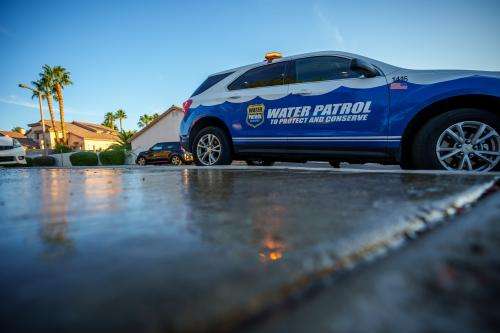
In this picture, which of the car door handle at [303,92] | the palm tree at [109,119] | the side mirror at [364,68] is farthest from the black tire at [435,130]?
the palm tree at [109,119]

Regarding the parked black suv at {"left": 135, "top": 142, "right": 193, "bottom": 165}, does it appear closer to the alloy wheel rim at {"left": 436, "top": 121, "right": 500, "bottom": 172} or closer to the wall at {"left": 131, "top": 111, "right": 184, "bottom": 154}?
the wall at {"left": 131, "top": 111, "right": 184, "bottom": 154}

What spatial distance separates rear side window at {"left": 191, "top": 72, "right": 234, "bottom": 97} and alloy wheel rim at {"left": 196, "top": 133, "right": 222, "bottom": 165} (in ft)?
2.88

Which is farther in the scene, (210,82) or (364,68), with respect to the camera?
(210,82)

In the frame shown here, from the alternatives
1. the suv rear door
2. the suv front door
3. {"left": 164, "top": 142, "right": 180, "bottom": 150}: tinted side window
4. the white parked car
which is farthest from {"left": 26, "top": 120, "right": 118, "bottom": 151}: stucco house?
the suv front door

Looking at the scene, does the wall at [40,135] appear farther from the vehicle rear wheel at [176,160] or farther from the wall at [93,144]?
the vehicle rear wheel at [176,160]

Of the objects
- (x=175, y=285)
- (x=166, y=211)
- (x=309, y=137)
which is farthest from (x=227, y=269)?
(x=309, y=137)

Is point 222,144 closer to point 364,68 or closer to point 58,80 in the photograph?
point 364,68

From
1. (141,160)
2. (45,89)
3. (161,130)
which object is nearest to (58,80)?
(45,89)

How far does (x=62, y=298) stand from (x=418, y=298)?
59 centimetres

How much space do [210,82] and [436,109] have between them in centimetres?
344

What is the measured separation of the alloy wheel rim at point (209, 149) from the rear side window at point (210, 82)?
2.88 ft

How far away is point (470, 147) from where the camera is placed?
9.92 feet

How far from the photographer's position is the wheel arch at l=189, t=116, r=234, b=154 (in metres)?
4.73

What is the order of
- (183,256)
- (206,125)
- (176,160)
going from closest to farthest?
(183,256), (206,125), (176,160)
